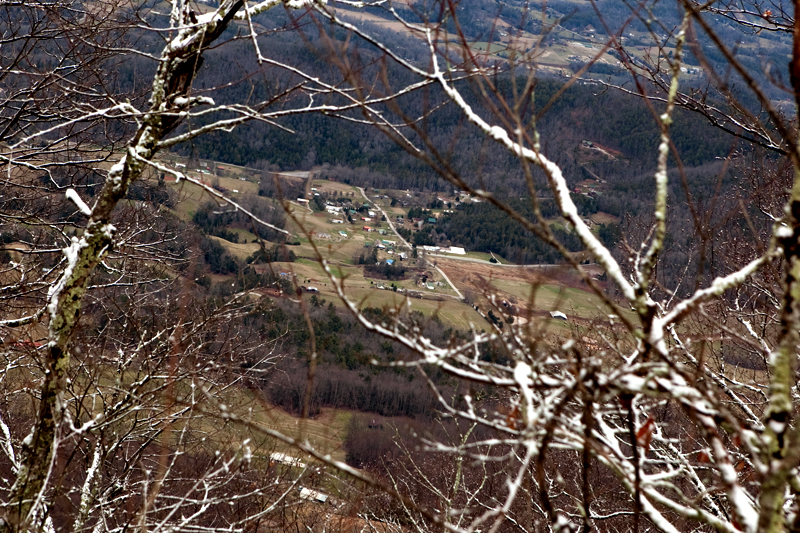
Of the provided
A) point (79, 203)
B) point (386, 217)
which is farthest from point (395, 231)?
point (79, 203)

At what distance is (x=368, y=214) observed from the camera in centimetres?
5194

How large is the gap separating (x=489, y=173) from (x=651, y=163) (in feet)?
64.2

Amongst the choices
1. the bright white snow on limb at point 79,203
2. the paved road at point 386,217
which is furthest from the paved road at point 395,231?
the bright white snow on limb at point 79,203

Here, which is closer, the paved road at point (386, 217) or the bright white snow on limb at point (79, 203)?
the bright white snow on limb at point (79, 203)

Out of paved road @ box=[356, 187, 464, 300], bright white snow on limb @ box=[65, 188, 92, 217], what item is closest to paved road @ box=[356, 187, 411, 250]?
paved road @ box=[356, 187, 464, 300]

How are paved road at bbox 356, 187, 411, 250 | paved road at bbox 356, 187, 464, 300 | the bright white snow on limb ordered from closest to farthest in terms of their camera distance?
the bright white snow on limb < paved road at bbox 356, 187, 464, 300 < paved road at bbox 356, 187, 411, 250

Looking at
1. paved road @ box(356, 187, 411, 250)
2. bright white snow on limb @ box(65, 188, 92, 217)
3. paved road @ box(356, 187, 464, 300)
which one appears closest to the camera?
bright white snow on limb @ box(65, 188, 92, 217)

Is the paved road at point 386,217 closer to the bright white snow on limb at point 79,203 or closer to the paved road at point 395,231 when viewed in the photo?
the paved road at point 395,231

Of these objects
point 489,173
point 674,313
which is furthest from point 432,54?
point 489,173

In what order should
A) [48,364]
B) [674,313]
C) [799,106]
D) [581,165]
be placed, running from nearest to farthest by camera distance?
[799,106]
[674,313]
[48,364]
[581,165]

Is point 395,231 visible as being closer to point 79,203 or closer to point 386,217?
point 386,217

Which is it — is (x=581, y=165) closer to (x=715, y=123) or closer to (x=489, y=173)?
(x=489, y=173)

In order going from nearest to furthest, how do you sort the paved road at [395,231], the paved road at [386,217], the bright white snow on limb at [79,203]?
1. the bright white snow on limb at [79,203]
2. the paved road at [395,231]
3. the paved road at [386,217]

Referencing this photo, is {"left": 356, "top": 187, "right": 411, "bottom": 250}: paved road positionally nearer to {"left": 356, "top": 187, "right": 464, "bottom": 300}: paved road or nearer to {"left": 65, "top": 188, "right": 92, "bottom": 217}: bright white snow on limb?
{"left": 356, "top": 187, "right": 464, "bottom": 300}: paved road
